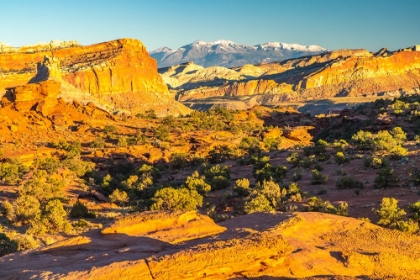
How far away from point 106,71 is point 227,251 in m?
67.5

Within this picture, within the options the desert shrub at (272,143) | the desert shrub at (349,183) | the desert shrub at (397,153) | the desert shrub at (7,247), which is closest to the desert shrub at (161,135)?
the desert shrub at (272,143)

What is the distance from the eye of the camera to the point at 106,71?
7038cm

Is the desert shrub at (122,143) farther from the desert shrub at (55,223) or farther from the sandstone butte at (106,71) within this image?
the sandstone butte at (106,71)

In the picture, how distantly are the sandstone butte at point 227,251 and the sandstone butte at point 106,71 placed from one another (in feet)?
165

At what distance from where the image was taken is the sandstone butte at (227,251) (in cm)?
632

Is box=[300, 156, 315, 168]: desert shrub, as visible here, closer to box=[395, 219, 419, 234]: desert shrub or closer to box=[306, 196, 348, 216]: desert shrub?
box=[306, 196, 348, 216]: desert shrub

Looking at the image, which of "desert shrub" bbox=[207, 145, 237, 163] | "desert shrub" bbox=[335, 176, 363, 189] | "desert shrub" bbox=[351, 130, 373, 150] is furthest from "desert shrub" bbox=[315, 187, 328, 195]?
"desert shrub" bbox=[207, 145, 237, 163]

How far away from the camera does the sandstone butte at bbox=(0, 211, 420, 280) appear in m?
6.32

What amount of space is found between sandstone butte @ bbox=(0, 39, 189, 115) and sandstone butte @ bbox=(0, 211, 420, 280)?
5040 centimetres

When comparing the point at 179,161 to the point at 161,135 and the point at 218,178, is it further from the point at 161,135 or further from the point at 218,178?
the point at 161,135

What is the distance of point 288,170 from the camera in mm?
21594

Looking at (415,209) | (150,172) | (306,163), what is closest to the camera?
(415,209)

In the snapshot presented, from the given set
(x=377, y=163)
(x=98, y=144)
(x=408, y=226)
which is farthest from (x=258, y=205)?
(x=98, y=144)

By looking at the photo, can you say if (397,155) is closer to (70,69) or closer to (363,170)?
(363,170)
